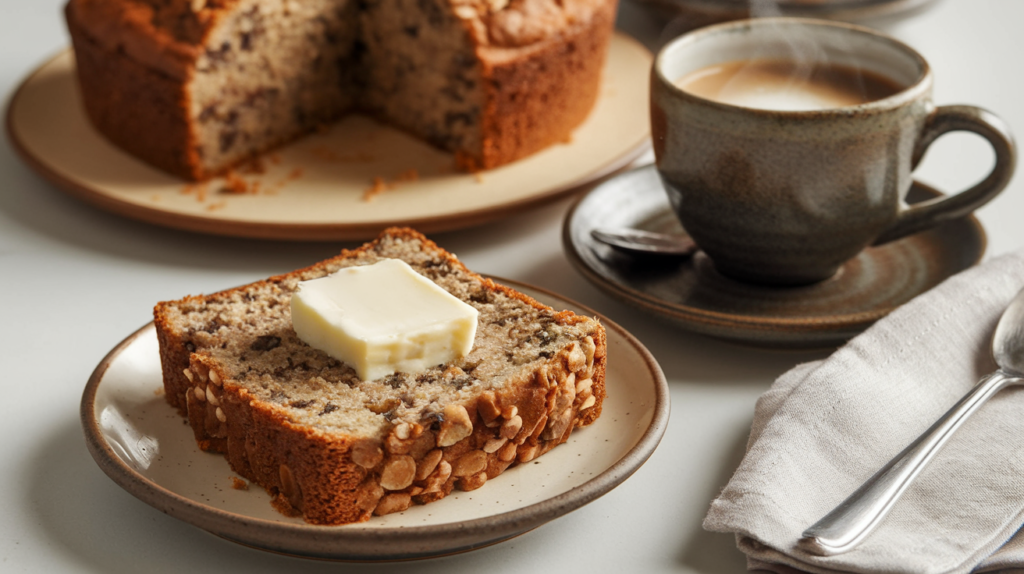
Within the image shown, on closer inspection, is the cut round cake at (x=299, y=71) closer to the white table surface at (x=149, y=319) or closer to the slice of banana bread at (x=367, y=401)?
the white table surface at (x=149, y=319)

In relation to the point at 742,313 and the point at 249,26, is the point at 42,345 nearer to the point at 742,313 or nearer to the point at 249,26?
the point at 249,26

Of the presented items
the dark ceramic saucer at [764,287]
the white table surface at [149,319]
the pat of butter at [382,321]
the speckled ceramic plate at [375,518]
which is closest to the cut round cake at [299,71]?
the white table surface at [149,319]

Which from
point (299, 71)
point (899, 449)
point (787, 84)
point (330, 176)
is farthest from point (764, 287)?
point (299, 71)

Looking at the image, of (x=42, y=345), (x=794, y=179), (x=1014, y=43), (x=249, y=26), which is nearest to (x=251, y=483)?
(x=42, y=345)

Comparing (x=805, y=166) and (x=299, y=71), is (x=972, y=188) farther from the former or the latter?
(x=299, y=71)

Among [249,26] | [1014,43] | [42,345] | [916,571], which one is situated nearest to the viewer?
[916,571]

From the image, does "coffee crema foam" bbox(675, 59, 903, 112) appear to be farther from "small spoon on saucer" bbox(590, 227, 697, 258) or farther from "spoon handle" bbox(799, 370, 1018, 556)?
"spoon handle" bbox(799, 370, 1018, 556)
